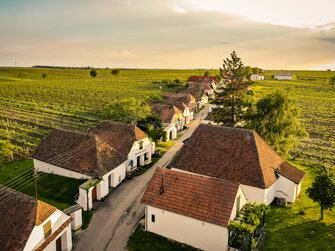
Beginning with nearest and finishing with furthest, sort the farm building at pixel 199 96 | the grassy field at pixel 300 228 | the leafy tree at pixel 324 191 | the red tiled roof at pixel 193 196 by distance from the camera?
the red tiled roof at pixel 193 196
the grassy field at pixel 300 228
the leafy tree at pixel 324 191
the farm building at pixel 199 96

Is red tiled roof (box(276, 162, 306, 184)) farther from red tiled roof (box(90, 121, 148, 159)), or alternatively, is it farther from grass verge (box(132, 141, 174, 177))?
red tiled roof (box(90, 121, 148, 159))

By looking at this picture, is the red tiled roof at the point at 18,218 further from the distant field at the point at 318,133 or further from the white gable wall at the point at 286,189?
the distant field at the point at 318,133

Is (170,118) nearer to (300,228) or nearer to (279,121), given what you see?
(279,121)

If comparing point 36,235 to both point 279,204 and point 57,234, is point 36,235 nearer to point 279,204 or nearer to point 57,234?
point 57,234

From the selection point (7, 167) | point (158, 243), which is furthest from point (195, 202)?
point (7, 167)

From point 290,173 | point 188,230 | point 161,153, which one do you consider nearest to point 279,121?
point 290,173

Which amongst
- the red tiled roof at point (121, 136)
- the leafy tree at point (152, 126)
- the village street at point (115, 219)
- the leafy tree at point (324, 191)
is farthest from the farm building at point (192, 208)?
the leafy tree at point (152, 126)
